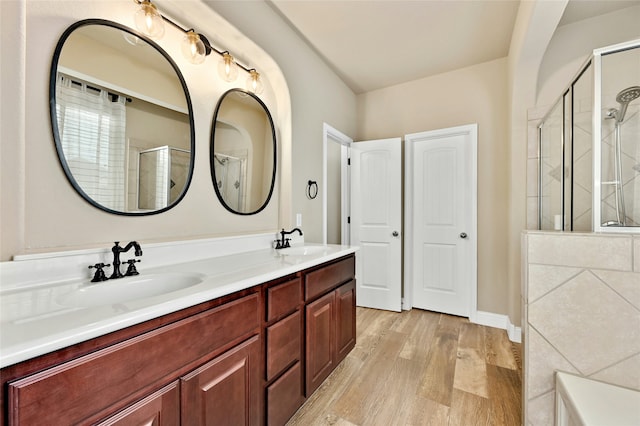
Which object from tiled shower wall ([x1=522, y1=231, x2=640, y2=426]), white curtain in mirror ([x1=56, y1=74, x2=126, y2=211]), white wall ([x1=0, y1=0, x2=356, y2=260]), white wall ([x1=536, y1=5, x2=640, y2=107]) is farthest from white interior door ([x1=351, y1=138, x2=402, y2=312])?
white curtain in mirror ([x1=56, y1=74, x2=126, y2=211])

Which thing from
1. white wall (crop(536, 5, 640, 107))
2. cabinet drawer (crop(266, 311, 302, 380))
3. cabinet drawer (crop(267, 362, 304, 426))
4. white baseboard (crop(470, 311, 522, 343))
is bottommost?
white baseboard (crop(470, 311, 522, 343))

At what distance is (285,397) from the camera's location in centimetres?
140

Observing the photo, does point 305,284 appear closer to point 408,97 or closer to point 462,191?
point 462,191

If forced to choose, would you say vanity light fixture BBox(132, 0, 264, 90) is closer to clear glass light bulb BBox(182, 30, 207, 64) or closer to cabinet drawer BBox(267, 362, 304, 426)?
clear glass light bulb BBox(182, 30, 207, 64)

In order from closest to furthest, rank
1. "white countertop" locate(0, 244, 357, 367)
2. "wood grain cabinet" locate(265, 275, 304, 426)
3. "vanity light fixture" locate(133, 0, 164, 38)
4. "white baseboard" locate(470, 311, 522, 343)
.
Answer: "white countertop" locate(0, 244, 357, 367), "wood grain cabinet" locate(265, 275, 304, 426), "vanity light fixture" locate(133, 0, 164, 38), "white baseboard" locate(470, 311, 522, 343)

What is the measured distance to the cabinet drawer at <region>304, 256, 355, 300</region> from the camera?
1626 millimetres

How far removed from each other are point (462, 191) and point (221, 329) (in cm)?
Result: 292

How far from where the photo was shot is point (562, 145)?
77.4 inches

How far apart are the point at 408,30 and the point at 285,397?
9.65 ft

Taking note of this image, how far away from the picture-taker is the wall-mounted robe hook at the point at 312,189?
2617mm

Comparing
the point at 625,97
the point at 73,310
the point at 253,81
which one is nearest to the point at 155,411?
the point at 73,310

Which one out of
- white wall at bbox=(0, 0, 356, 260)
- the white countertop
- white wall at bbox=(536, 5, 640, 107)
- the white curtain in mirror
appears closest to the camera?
the white countertop

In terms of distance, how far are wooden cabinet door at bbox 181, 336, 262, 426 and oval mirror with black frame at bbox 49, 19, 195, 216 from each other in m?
0.87

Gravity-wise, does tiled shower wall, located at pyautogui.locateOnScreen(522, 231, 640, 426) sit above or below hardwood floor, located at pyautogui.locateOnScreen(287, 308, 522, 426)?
above
